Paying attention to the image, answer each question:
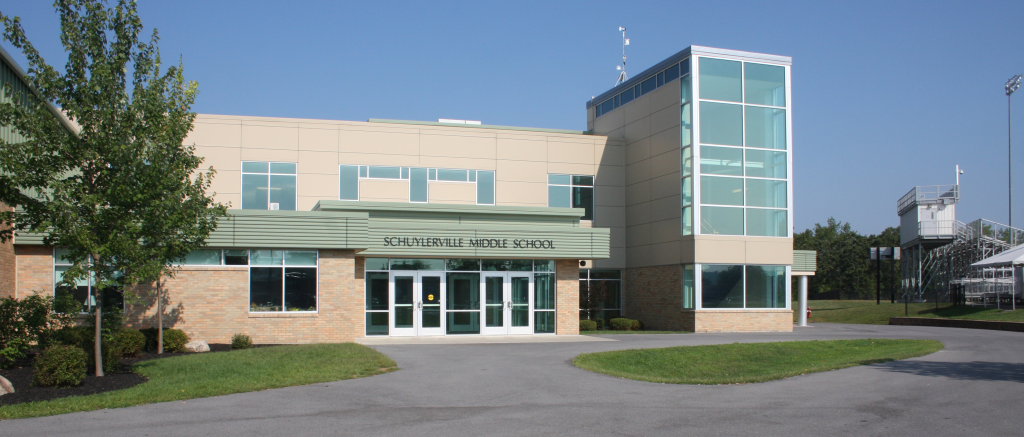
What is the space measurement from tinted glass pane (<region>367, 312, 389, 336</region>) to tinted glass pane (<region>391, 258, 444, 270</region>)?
64.1 inches

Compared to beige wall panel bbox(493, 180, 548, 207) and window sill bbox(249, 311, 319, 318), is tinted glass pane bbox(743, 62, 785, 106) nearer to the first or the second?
beige wall panel bbox(493, 180, 548, 207)

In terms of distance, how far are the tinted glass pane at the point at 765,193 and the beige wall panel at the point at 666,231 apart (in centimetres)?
300

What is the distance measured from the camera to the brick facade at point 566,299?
26797 mm

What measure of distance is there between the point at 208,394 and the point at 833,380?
35.9 ft

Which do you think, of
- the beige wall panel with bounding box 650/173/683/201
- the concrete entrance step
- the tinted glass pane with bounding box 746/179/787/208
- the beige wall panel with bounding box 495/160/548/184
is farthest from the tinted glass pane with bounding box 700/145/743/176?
the concrete entrance step

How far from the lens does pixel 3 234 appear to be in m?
Answer: 15.0

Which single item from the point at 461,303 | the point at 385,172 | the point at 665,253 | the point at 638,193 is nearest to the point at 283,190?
the point at 385,172

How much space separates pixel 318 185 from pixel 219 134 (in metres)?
4.41

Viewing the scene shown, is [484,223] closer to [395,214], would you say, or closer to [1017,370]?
[395,214]

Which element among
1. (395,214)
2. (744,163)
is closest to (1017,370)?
(744,163)

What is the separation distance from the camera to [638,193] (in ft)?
111

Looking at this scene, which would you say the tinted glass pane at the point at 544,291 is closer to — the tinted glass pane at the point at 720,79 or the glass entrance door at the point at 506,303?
the glass entrance door at the point at 506,303

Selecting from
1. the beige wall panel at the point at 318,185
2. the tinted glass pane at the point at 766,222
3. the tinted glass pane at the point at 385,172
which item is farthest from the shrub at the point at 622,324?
the beige wall panel at the point at 318,185

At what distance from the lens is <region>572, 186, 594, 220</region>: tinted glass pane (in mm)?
34438
